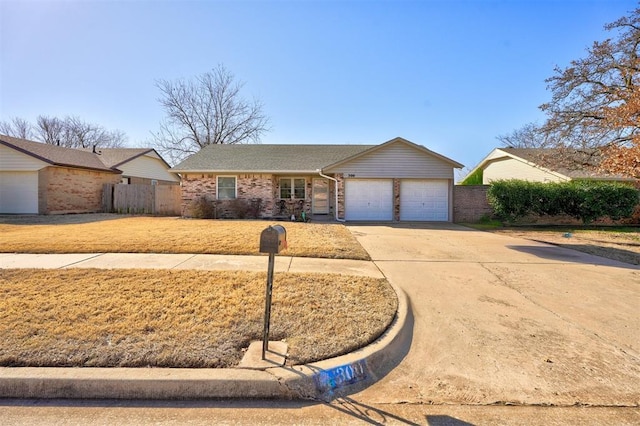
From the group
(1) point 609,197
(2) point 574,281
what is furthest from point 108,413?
(1) point 609,197

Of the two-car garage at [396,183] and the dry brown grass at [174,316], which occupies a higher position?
the two-car garage at [396,183]

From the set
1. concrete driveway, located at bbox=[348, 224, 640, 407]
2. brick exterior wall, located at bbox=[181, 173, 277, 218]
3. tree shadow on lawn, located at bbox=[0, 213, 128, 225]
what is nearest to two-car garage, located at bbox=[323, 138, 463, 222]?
brick exterior wall, located at bbox=[181, 173, 277, 218]

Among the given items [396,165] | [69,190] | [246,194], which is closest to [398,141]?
[396,165]

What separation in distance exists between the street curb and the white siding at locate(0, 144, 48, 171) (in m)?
19.3

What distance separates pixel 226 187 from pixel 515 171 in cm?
2001

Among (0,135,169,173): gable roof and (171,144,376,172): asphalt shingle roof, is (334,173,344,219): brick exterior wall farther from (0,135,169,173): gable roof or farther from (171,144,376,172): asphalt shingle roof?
(0,135,169,173): gable roof

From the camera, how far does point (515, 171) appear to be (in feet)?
72.6

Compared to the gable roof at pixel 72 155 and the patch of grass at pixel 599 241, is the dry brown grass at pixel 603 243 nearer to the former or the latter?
the patch of grass at pixel 599 241

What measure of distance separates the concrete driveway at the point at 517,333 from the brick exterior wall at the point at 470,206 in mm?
8845

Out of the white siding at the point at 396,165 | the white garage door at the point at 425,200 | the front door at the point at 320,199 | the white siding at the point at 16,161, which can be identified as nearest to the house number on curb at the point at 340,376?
the white siding at the point at 396,165

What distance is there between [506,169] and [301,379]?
83.2 feet

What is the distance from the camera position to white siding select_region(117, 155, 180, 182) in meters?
23.2

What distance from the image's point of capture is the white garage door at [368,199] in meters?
15.8

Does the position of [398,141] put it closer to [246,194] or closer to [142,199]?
[246,194]
